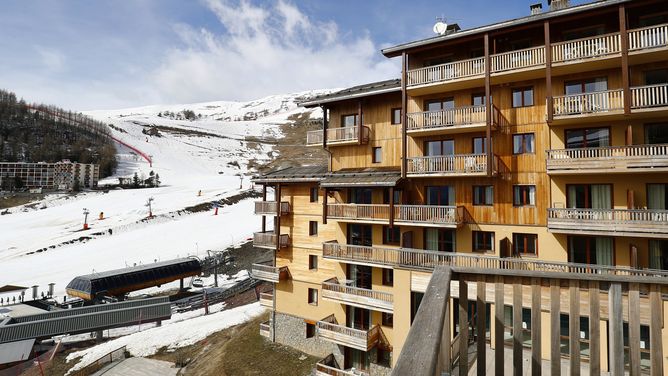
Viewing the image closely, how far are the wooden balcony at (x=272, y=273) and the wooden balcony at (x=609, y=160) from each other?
18.7 m

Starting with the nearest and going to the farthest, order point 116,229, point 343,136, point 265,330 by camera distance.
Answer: point 343,136 → point 265,330 → point 116,229

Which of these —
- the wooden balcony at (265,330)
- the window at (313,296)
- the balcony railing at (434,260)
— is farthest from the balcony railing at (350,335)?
the wooden balcony at (265,330)

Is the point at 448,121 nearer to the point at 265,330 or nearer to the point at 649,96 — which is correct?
the point at 649,96

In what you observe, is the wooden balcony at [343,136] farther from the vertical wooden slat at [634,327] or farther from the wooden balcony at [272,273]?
the vertical wooden slat at [634,327]

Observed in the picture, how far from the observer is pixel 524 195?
1959 cm

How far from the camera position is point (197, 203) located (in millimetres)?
86500

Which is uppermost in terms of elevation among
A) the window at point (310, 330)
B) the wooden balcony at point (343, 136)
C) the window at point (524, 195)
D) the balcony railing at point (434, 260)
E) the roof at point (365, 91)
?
the roof at point (365, 91)

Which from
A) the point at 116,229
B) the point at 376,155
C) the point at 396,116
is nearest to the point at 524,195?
the point at 396,116

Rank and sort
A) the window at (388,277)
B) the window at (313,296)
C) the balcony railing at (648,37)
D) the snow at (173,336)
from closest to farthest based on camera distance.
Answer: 1. the balcony railing at (648,37)
2. the window at (388,277)
3. the window at (313,296)
4. the snow at (173,336)

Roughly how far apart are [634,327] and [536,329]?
31.4 inches

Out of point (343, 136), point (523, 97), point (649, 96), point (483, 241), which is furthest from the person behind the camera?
point (343, 136)

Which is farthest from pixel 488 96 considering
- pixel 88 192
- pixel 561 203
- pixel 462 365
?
pixel 88 192

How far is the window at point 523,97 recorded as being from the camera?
19.7 meters

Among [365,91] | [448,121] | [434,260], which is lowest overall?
[434,260]
